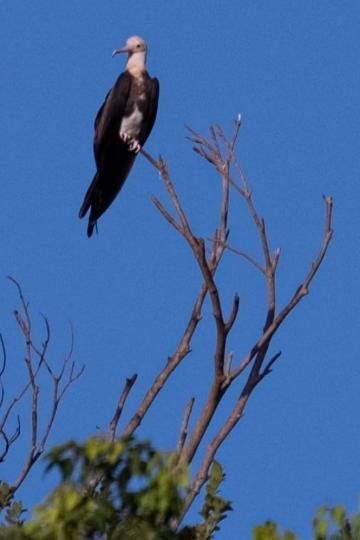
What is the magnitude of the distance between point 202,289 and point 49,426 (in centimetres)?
115

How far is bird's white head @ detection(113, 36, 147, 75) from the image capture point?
40.2 ft

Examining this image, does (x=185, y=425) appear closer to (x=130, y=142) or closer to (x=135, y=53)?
(x=130, y=142)

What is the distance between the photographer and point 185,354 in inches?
269

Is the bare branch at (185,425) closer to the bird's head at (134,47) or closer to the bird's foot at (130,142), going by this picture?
the bird's foot at (130,142)

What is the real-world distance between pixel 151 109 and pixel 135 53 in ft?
2.26

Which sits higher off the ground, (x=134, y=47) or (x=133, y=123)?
(x=134, y=47)

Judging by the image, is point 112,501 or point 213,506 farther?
point 213,506

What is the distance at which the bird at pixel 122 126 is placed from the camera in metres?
11.2

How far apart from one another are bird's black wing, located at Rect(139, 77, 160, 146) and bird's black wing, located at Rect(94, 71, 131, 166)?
0.20 metres

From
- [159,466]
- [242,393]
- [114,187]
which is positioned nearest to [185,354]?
[242,393]

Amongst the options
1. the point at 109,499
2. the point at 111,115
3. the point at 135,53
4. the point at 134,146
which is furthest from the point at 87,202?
the point at 109,499

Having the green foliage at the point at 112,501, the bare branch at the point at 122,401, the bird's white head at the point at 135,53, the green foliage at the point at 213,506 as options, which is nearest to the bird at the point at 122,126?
the bird's white head at the point at 135,53

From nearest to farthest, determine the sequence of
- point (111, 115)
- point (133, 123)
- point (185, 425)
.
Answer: point (185, 425), point (111, 115), point (133, 123)

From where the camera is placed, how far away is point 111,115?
38.4 feet
